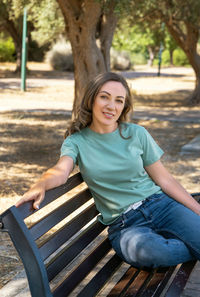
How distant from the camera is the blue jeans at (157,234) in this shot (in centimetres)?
260

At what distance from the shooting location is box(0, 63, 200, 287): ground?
20.1 ft

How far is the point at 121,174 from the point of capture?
2.86 m

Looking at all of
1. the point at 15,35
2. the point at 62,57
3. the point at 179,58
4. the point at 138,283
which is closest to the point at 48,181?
the point at 138,283

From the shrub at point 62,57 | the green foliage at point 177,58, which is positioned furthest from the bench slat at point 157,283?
the green foliage at point 177,58

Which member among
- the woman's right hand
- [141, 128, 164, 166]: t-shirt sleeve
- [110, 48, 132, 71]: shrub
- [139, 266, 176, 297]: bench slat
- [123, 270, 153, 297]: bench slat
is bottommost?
[123, 270, 153, 297]: bench slat

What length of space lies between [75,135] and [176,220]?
2.54 feet

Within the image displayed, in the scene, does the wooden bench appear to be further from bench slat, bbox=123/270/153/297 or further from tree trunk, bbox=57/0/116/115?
tree trunk, bbox=57/0/116/115

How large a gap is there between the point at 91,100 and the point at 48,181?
2.23 feet

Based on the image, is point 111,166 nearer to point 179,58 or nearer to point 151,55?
point 151,55

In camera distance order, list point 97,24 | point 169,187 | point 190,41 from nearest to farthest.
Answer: point 169,187 → point 97,24 → point 190,41

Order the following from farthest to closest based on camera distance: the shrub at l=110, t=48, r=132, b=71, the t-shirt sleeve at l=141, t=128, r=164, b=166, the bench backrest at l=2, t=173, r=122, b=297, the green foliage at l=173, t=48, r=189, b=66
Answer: the green foliage at l=173, t=48, r=189, b=66 < the shrub at l=110, t=48, r=132, b=71 < the t-shirt sleeve at l=141, t=128, r=164, b=166 < the bench backrest at l=2, t=173, r=122, b=297

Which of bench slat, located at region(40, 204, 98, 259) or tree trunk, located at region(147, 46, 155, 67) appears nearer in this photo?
bench slat, located at region(40, 204, 98, 259)

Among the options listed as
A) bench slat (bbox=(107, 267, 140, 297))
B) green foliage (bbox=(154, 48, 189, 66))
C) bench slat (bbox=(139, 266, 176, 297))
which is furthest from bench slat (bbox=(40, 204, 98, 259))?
green foliage (bbox=(154, 48, 189, 66))

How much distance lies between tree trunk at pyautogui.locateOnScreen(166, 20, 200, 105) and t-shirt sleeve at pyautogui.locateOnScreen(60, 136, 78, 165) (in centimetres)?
1271
